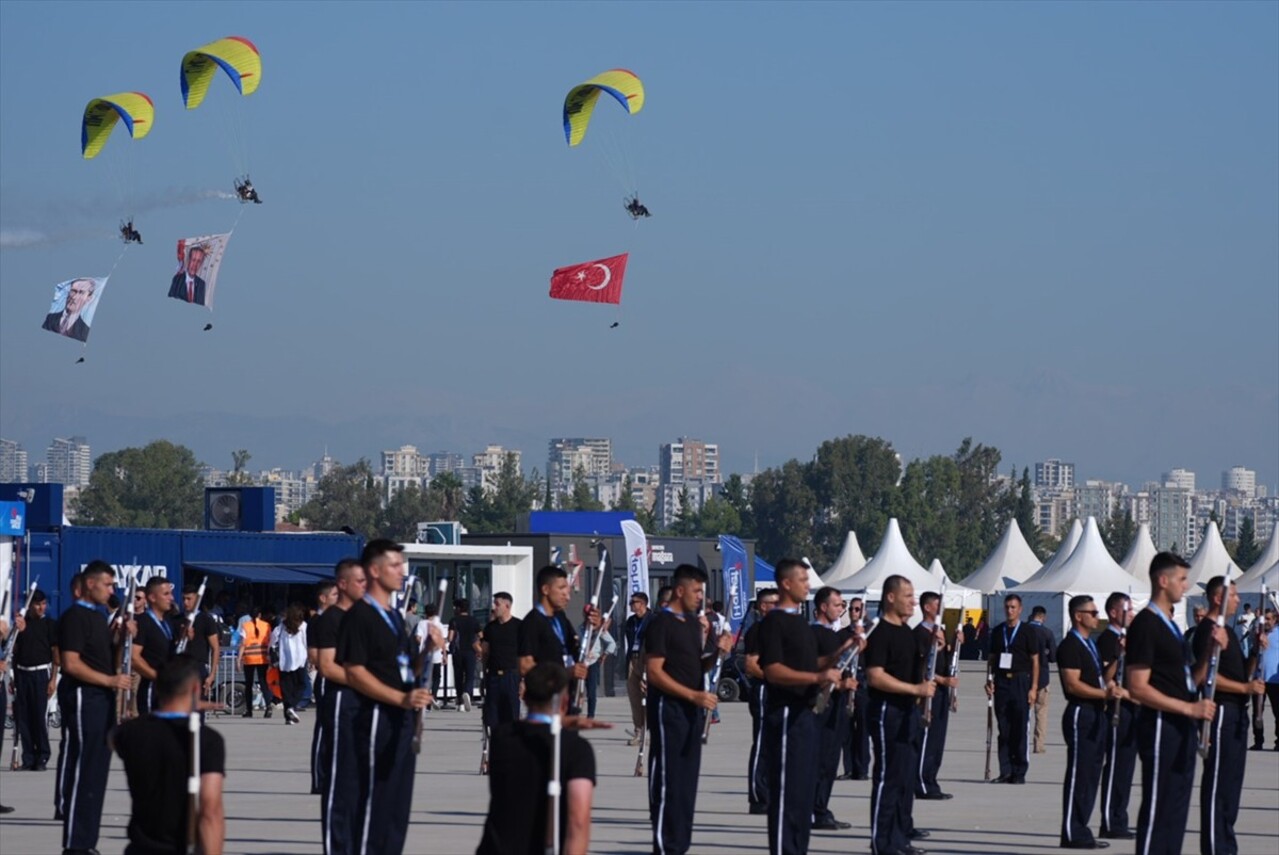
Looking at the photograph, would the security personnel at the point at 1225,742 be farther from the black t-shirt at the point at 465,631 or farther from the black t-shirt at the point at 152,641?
the black t-shirt at the point at 465,631

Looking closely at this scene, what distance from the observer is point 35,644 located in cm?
1881

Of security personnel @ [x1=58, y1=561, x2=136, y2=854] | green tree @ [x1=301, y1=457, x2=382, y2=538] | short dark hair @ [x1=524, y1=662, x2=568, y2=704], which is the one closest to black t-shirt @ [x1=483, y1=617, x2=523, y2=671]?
security personnel @ [x1=58, y1=561, x2=136, y2=854]

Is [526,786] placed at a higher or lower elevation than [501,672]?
higher

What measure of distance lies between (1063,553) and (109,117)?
39.9 meters

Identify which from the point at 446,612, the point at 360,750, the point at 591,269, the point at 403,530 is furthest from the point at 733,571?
the point at 403,530

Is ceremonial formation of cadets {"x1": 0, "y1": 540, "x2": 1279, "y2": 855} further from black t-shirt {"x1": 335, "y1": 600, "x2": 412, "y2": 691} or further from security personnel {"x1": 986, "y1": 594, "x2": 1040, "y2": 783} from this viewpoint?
security personnel {"x1": 986, "y1": 594, "x2": 1040, "y2": 783}

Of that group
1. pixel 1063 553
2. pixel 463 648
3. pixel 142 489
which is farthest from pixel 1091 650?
pixel 142 489

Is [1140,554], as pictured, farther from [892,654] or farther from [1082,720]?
[892,654]

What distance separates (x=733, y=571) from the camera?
35.4 m

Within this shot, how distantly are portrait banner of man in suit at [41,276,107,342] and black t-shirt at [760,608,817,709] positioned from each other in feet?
115

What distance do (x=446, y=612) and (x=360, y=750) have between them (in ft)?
79.9

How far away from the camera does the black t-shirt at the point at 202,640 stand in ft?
56.2

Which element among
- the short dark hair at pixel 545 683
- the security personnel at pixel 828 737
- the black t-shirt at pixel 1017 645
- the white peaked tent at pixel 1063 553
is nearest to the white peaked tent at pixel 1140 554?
the white peaked tent at pixel 1063 553

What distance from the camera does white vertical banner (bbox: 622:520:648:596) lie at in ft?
84.8
